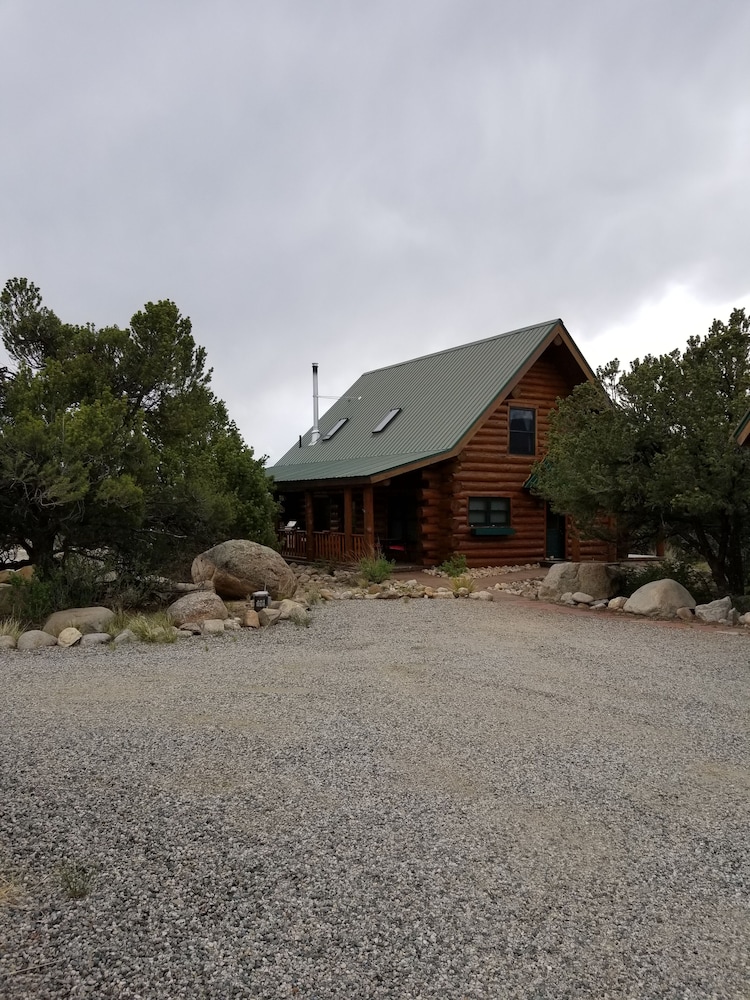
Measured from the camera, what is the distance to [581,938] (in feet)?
9.91

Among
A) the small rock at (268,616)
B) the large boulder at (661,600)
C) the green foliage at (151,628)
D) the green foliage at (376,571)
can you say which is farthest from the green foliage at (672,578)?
the green foliage at (151,628)

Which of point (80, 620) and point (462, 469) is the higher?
point (462, 469)

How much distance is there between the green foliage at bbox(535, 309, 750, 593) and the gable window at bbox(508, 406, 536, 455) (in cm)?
577

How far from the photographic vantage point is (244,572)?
12961 mm

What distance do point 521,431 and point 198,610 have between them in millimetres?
12086

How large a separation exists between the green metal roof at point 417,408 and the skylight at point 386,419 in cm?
13

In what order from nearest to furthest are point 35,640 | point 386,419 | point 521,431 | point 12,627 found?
point 35,640, point 12,627, point 521,431, point 386,419

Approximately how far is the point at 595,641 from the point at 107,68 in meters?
11.2

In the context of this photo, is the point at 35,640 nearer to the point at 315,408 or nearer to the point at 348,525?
the point at 348,525

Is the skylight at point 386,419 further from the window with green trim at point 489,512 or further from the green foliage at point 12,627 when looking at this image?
the green foliage at point 12,627

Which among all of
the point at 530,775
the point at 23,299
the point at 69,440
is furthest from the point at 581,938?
the point at 23,299

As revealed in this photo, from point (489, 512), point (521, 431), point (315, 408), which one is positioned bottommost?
point (489, 512)

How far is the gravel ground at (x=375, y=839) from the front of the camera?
9.23 ft

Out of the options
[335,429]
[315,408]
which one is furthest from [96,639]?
[315,408]
